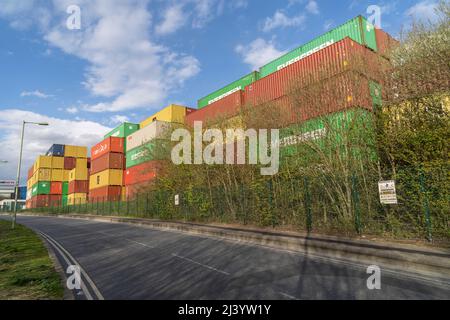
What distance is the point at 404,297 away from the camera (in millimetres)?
5039

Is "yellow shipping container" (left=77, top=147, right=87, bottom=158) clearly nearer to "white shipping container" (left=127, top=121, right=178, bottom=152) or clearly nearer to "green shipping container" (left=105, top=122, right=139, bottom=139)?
"green shipping container" (left=105, top=122, right=139, bottom=139)

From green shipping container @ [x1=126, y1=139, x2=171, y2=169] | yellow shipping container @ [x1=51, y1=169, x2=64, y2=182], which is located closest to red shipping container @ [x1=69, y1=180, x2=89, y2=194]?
yellow shipping container @ [x1=51, y1=169, x2=64, y2=182]

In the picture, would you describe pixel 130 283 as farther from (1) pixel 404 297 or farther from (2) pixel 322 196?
(2) pixel 322 196

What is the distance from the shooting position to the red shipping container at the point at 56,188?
7093cm

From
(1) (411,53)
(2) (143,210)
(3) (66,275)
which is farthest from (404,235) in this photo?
(2) (143,210)

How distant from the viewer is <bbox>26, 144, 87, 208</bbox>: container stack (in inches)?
2744

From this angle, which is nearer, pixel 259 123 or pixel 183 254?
pixel 183 254

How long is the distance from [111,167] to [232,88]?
26.8 meters

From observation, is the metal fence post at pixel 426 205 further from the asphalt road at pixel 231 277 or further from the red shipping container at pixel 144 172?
the red shipping container at pixel 144 172

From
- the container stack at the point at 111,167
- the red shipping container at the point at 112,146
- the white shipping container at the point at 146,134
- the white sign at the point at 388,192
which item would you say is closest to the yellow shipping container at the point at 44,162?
the container stack at the point at 111,167

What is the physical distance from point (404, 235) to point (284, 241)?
13.1 feet

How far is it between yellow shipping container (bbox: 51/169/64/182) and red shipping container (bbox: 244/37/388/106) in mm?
66835

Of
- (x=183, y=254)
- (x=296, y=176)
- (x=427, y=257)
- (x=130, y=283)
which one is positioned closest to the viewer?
(x=130, y=283)

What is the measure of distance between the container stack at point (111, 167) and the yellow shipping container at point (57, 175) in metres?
28.0
